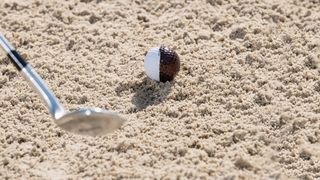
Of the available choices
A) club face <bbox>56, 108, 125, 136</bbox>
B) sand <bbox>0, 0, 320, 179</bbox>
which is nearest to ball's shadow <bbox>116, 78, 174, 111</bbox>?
sand <bbox>0, 0, 320, 179</bbox>

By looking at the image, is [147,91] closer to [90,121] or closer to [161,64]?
[161,64]

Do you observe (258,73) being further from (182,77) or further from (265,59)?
(182,77)

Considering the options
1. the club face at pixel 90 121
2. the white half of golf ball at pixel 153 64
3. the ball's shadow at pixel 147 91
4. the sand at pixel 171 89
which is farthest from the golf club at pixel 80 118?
the white half of golf ball at pixel 153 64

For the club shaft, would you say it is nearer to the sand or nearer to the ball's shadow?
the sand

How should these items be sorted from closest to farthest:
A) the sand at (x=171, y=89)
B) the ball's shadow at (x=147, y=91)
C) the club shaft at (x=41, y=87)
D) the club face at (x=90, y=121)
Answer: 1. the club face at (x=90, y=121)
2. the club shaft at (x=41, y=87)
3. the sand at (x=171, y=89)
4. the ball's shadow at (x=147, y=91)

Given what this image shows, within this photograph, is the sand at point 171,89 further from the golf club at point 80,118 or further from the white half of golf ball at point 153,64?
the golf club at point 80,118

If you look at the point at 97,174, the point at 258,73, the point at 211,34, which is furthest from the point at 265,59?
the point at 97,174
